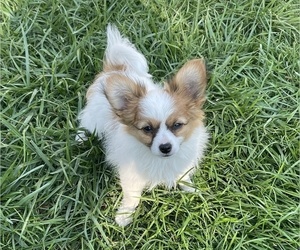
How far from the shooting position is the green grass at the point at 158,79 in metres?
2.98

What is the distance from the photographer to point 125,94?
261 cm

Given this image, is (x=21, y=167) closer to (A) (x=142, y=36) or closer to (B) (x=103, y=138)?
(B) (x=103, y=138)

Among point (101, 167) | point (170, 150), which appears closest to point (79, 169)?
point (101, 167)

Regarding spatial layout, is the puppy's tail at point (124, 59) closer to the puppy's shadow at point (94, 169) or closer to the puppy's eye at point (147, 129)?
the puppy's shadow at point (94, 169)

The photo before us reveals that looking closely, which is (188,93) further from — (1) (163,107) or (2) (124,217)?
(2) (124,217)

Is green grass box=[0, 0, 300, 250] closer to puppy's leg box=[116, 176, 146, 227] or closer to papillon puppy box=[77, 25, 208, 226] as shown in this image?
puppy's leg box=[116, 176, 146, 227]

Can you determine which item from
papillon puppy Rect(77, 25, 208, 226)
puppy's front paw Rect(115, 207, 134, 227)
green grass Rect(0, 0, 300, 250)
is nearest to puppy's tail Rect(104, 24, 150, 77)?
papillon puppy Rect(77, 25, 208, 226)

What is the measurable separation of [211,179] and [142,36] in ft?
4.38

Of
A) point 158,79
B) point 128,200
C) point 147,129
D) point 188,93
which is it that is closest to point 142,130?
point 147,129

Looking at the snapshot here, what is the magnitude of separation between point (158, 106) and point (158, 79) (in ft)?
3.80

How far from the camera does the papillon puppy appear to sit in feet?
8.32

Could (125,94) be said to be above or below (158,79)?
above

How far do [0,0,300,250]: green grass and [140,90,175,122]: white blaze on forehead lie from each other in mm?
768

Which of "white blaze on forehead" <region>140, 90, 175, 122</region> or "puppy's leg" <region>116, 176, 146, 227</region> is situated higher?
"white blaze on forehead" <region>140, 90, 175, 122</region>
